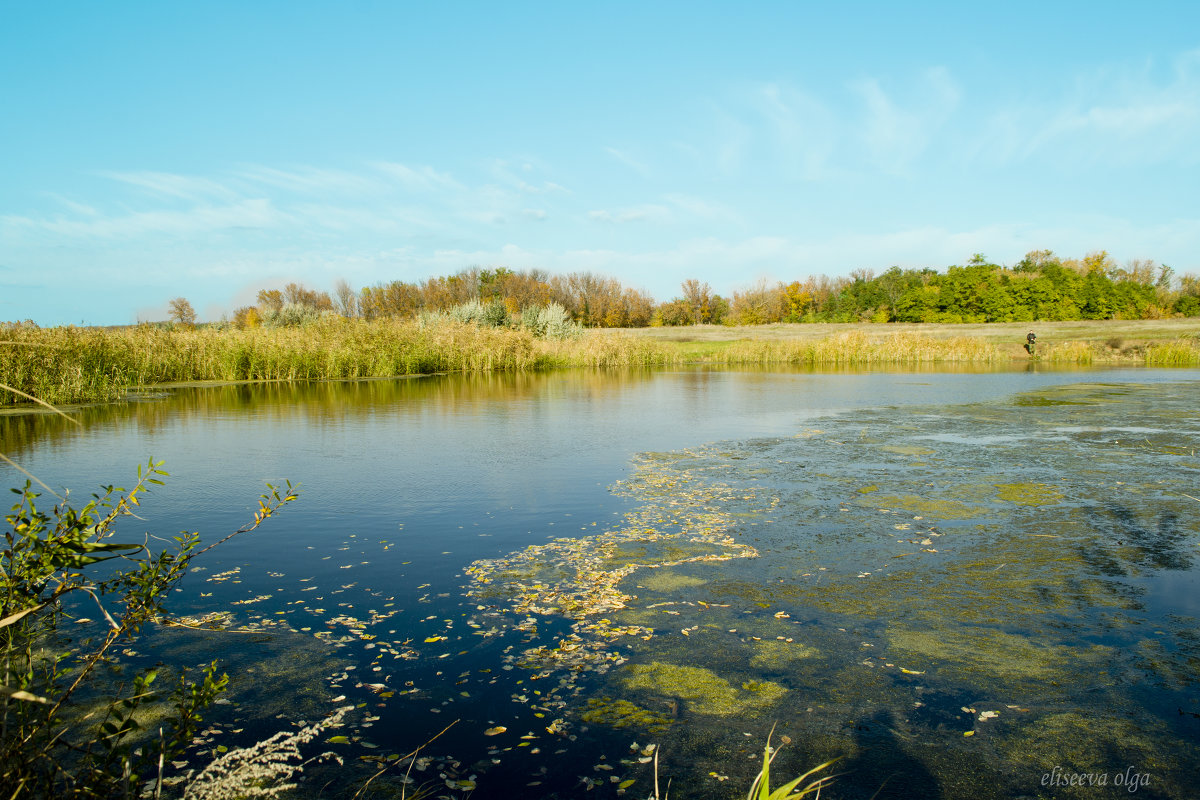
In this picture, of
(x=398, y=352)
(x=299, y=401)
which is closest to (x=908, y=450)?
(x=299, y=401)

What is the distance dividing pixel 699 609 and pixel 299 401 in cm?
1253

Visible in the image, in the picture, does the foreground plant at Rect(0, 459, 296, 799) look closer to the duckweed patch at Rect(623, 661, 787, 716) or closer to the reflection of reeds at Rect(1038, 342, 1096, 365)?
the duckweed patch at Rect(623, 661, 787, 716)

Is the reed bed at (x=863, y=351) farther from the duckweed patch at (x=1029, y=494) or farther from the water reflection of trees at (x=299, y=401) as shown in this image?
the duckweed patch at (x=1029, y=494)

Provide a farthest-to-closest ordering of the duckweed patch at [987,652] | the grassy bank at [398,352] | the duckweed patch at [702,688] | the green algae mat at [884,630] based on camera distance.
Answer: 1. the grassy bank at [398,352]
2. the duckweed patch at [987,652]
3. the duckweed patch at [702,688]
4. the green algae mat at [884,630]

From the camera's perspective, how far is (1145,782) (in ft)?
7.22

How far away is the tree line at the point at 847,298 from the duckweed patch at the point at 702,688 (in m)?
39.3

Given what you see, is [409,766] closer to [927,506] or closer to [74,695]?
[74,695]

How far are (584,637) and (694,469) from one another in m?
4.16

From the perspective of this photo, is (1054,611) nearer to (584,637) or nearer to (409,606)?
(584,637)

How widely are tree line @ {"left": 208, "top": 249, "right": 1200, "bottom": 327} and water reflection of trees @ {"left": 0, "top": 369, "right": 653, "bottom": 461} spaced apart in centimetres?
2242

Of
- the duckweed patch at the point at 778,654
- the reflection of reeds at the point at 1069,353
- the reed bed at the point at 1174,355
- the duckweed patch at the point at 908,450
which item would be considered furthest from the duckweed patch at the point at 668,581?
the reflection of reeds at the point at 1069,353

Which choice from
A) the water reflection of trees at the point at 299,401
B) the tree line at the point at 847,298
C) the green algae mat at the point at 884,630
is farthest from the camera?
the tree line at the point at 847,298

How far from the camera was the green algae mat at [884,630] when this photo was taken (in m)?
2.34

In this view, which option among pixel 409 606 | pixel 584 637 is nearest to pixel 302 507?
pixel 409 606
